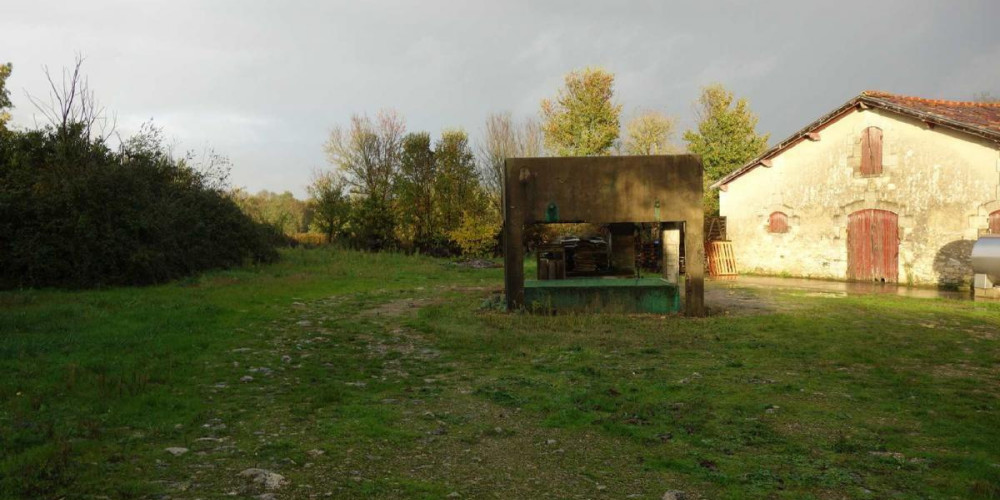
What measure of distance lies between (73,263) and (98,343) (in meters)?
9.47

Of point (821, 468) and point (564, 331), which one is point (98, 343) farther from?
point (821, 468)

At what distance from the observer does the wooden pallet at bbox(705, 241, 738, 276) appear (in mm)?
24078

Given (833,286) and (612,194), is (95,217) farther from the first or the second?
(833,286)

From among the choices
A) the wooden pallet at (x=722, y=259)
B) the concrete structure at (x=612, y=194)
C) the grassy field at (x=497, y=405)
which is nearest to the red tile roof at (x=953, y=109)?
the wooden pallet at (x=722, y=259)

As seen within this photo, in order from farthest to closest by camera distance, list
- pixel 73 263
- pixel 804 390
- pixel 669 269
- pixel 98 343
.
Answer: pixel 73 263 → pixel 669 269 → pixel 98 343 → pixel 804 390

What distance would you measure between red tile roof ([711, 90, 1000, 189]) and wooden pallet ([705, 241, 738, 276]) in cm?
279

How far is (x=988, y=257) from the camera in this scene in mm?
15734

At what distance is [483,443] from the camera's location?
5336mm

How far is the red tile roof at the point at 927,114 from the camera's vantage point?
58.6 feet

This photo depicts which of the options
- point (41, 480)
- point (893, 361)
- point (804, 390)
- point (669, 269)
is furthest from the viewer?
point (669, 269)

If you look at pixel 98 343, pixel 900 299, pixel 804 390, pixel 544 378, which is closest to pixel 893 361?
pixel 804 390

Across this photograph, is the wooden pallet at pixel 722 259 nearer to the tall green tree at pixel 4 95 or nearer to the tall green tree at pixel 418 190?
the tall green tree at pixel 418 190

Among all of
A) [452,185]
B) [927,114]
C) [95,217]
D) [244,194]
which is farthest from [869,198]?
[244,194]

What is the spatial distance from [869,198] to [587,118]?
18.8 metres
